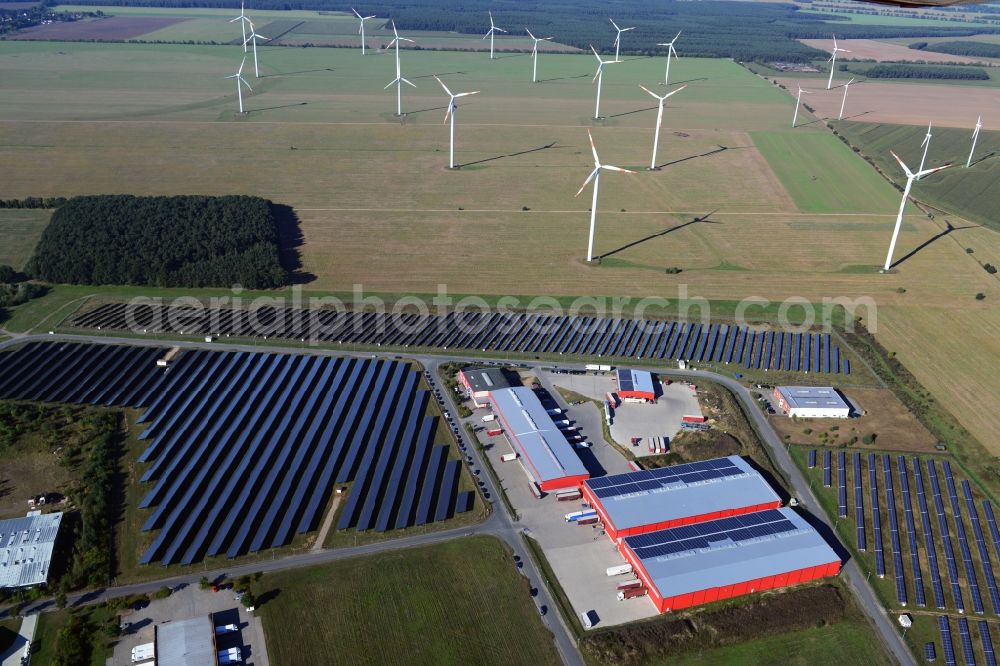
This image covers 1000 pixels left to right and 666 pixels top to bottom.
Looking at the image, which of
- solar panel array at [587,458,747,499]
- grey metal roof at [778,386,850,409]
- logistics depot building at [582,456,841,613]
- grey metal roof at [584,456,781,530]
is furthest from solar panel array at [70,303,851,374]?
logistics depot building at [582,456,841,613]

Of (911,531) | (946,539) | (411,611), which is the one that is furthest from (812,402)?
(411,611)

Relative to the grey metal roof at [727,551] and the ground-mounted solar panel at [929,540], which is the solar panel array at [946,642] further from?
the grey metal roof at [727,551]

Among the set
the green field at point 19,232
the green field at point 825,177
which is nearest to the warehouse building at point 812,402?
the green field at point 825,177

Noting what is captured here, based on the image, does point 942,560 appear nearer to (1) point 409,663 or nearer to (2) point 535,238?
(1) point 409,663

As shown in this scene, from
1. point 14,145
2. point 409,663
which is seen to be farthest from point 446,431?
point 14,145

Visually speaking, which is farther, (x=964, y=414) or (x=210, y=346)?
(x=210, y=346)

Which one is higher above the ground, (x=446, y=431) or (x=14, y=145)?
(x=14, y=145)

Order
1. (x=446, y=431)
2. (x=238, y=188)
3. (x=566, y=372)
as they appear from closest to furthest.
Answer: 1. (x=446, y=431)
2. (x=566, y=372)
3. (x=238, y=188)

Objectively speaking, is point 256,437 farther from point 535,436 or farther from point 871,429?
point 871,429
